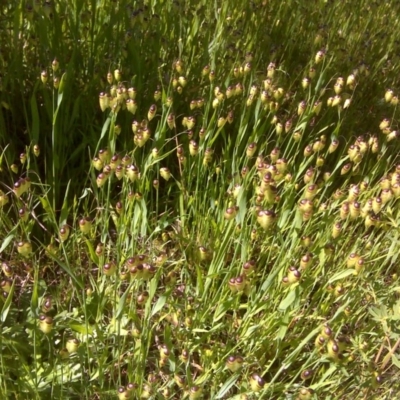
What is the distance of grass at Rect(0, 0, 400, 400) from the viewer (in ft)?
3.55

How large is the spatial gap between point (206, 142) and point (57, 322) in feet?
2.15

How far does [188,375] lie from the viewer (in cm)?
105

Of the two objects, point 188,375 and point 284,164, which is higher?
point 284,164

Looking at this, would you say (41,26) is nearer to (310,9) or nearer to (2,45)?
(2,45)

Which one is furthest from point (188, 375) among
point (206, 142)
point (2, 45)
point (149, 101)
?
point (2, 45)

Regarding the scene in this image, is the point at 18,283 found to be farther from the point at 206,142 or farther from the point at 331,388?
the point at 331,388

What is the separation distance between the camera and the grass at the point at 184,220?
1.08m

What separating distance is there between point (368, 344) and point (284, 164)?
466 millimetres

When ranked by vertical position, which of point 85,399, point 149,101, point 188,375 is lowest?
point 85,399

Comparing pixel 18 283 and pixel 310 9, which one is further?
pixel 310 9

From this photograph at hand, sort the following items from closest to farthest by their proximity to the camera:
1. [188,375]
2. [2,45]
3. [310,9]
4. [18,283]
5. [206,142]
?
[188,375] → [18,283] → [206,142] → [2,45] → [310,9]

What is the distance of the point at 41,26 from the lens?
5.17ft

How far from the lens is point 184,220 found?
4.99 ft

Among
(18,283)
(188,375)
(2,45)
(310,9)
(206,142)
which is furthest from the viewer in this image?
(310,9)
